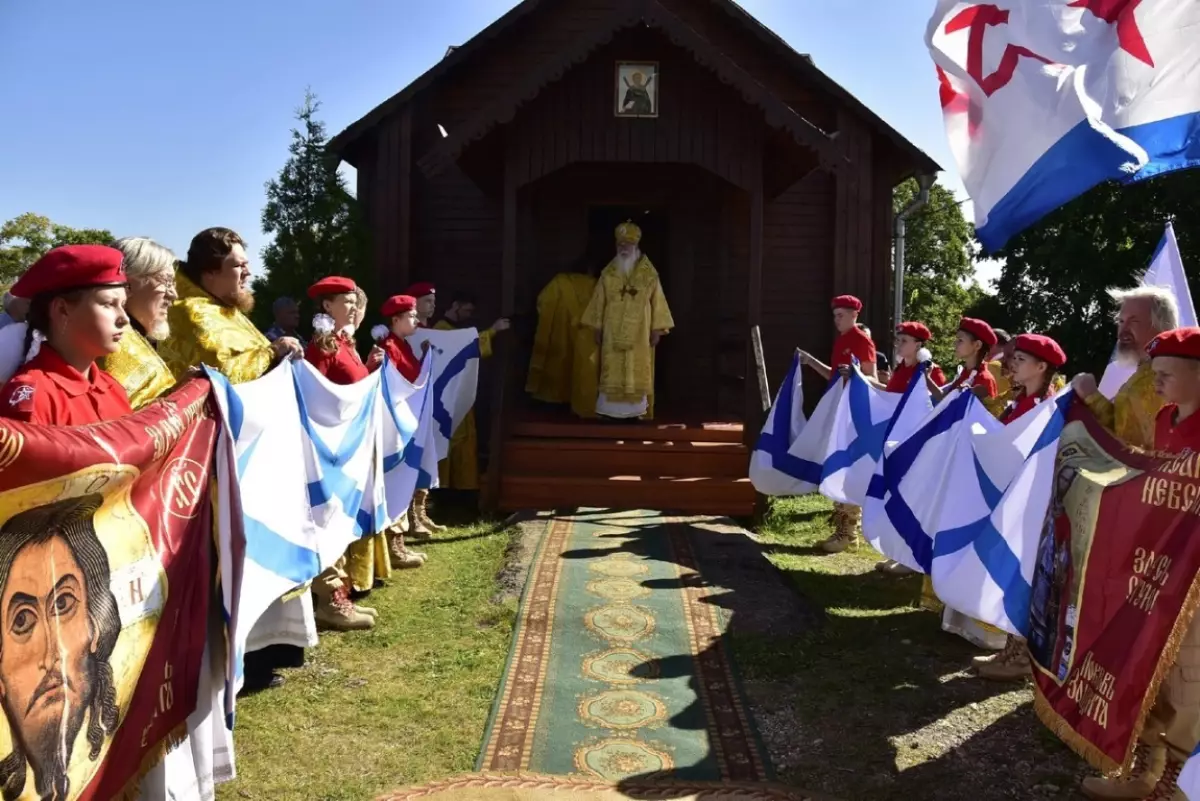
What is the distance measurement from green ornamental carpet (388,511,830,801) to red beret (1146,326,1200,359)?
206cm

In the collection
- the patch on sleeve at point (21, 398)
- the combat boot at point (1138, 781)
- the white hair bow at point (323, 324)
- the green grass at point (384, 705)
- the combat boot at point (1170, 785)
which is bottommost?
the green grass at point (384, 705)

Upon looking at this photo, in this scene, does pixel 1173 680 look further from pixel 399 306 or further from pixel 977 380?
pixel 399 306

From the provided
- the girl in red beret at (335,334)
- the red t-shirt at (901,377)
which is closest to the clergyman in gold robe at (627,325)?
the red t-shirt at (901,377)

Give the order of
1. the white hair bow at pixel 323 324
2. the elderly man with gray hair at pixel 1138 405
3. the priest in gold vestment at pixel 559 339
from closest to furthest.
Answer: the elderly man with gray hair at pixel 1138 405
the white hair bow at pixel 323 324
the priest in gold vestment at pixel 559 339

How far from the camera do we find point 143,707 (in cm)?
257

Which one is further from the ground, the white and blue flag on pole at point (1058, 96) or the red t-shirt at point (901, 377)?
the white and blue flag on pole at point (1058, 96)

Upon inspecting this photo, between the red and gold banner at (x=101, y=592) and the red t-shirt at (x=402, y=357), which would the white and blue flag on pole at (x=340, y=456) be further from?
the red t-shirt at (x=402, y=357)

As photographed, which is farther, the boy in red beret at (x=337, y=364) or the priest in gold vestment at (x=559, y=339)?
the priest in gold vestment at (x=559, y=339)

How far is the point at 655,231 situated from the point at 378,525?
23.4ft

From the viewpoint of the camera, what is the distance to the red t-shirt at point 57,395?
7.50 feet

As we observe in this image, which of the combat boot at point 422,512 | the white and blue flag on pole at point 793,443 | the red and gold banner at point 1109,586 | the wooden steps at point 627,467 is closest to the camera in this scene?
the red and gold banner at point 1109,586

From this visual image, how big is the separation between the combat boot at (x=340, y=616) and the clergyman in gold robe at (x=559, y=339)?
4765 millimetres

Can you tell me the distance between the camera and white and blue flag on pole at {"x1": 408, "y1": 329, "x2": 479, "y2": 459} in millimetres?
7969

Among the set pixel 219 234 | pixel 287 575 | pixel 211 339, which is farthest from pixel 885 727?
pixel 219 234
